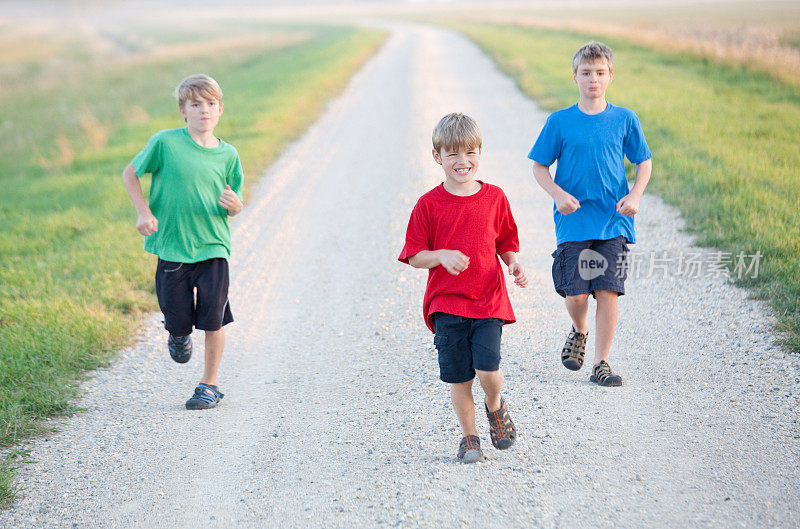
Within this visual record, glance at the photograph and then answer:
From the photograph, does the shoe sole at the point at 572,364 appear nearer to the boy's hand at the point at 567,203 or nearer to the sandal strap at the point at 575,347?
the sandal strap at the point at 575,347

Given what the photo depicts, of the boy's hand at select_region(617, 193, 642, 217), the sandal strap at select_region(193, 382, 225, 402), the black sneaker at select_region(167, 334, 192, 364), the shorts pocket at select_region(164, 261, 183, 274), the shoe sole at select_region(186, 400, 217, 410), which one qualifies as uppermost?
the boy's hand at select_region(617, 193, 642, 217)

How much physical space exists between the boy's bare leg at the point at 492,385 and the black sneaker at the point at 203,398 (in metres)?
1.87

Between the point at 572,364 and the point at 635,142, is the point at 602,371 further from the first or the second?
the point at 635,142

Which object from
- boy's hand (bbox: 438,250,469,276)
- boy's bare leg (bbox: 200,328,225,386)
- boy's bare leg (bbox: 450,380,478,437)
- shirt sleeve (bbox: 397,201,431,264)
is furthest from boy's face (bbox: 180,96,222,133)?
boy's bare leg (bbox: 450,380,478,437)

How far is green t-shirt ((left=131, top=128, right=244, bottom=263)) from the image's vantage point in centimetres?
429

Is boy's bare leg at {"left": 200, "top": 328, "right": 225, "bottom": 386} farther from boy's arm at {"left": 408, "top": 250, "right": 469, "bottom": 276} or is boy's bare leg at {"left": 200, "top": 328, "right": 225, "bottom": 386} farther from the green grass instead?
Result: the green grass

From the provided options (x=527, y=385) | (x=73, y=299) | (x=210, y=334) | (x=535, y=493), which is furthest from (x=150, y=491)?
(x=73, y=299)

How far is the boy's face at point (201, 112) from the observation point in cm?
424

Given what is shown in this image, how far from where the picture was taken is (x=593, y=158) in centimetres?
427

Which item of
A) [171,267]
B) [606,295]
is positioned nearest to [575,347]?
[606,295]

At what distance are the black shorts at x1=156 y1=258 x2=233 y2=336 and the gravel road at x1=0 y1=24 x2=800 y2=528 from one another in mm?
577

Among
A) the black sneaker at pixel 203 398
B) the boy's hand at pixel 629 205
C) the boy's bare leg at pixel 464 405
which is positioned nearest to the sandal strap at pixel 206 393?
the black sneaker at pixel 203 398

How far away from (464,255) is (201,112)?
1916mm

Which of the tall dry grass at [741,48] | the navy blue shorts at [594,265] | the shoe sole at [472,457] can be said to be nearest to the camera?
the shoe sole at [472,457]
